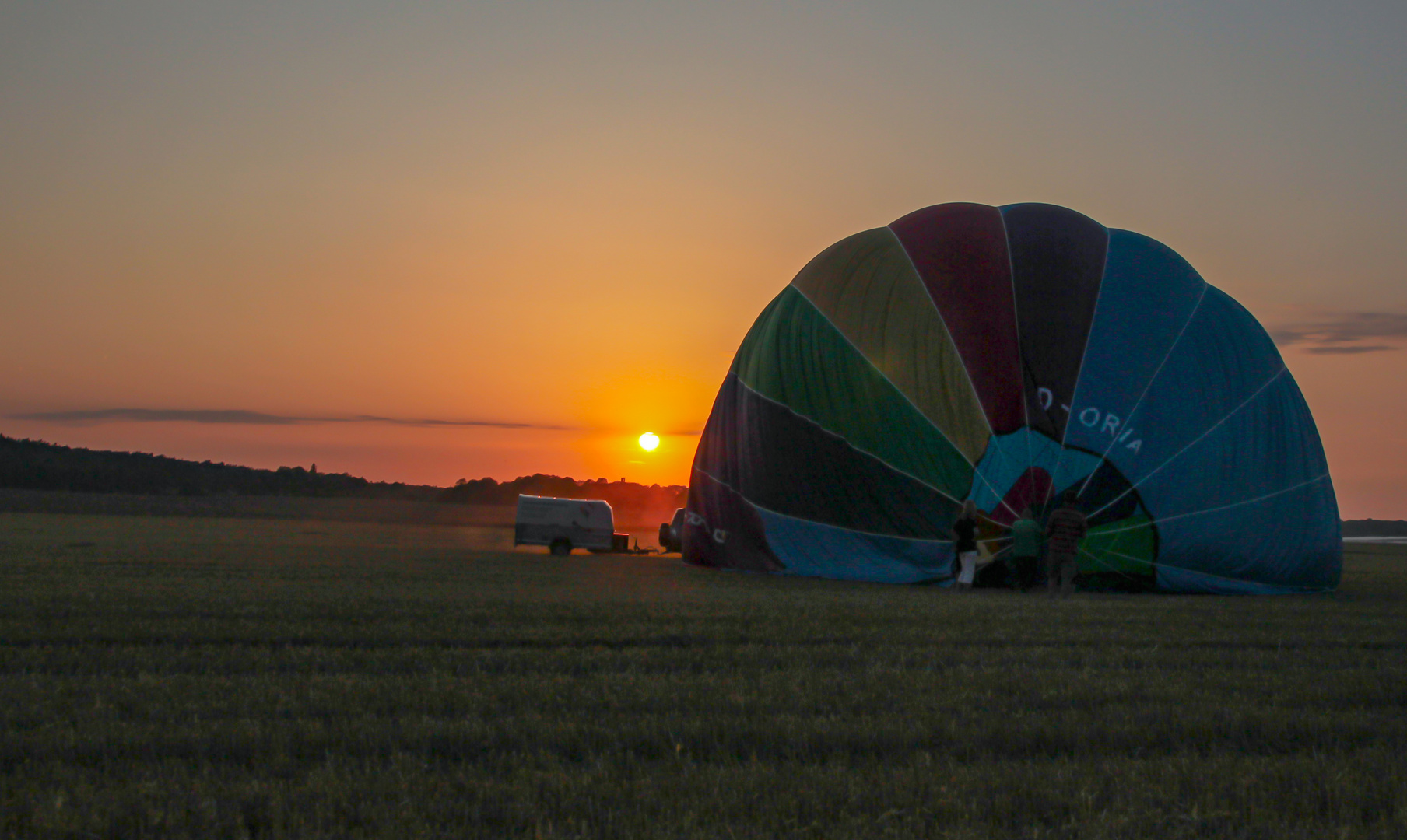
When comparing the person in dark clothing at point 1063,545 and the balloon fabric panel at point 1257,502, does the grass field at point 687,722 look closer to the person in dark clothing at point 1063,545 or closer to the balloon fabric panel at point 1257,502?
the person in dark clothing at point 1063,545

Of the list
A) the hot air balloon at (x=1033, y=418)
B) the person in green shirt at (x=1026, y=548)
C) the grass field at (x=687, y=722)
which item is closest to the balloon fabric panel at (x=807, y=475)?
the hot air balloon at (x=1033, y=418)

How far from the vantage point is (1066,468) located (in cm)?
1452

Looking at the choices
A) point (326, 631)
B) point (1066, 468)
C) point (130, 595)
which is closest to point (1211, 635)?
point (1066, 468)

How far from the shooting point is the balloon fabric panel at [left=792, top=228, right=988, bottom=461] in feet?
50.0

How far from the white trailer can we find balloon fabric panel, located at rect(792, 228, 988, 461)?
40.8ft

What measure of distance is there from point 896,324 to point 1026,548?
3.87 m

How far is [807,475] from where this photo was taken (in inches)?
659

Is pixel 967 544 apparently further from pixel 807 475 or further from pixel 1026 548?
pixel 807 475

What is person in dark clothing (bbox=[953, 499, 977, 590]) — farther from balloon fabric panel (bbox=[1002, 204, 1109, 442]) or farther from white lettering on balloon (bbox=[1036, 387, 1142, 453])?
white lettering on balloon (bbox=[1036, 387, 1142, 453])

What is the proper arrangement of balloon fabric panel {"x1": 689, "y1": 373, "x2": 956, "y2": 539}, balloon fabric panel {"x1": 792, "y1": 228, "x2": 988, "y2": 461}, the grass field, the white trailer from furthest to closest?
1. the white trailer
2. balloon fabric panel {"x1": 689, "y1": 373, "x2": 956, "y2": 539}
3. balloon fabric panel {"x1": 792, "y1": 228, "x2": 988, "y2": 461}
4. the grass field

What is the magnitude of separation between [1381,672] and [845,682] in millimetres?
3461

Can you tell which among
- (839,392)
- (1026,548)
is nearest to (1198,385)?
(1026,548)

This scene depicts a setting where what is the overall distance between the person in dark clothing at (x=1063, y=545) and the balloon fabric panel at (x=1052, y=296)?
4.30ft

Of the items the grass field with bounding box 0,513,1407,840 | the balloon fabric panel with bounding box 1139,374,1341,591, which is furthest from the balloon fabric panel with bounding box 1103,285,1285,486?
the grass field with bounding box 0,513,1407,840
